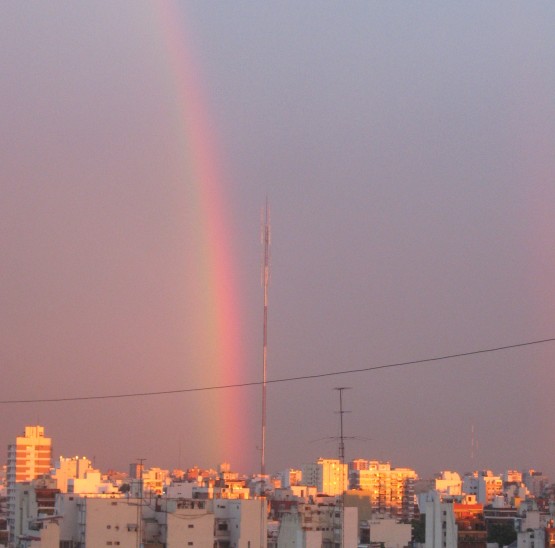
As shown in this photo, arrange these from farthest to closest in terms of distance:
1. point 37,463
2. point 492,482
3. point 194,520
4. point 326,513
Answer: point 492,482, point 37,463, point 326,513, point 194,520

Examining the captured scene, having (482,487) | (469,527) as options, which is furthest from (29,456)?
(469,527)

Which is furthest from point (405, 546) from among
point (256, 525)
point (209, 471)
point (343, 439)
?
point (209, 471)

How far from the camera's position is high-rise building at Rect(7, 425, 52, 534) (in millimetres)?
69438

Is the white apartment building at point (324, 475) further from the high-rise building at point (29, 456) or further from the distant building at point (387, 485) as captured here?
the high-rise building at point (29, 456)

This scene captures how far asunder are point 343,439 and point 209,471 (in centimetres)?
7356

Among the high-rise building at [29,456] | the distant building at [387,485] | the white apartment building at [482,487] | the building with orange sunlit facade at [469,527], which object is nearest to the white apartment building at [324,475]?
the distant building at [387,485]

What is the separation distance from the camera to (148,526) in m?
30.5

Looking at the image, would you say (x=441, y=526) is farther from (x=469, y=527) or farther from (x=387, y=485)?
(x=387, y=485)

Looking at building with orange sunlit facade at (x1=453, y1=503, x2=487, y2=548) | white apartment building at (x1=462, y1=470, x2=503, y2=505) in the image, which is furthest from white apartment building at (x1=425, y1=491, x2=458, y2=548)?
white apartment building at (x1=462, y1=470, x2=503, y2=505)

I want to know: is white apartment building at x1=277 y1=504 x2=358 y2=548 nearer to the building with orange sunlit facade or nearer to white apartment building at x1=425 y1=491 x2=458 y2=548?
white apartment building at x1=425 y1=491 x2=458 y2=548

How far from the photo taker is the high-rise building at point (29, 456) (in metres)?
69.4

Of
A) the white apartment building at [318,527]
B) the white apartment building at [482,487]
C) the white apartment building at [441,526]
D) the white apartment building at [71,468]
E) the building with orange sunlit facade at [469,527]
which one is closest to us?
the white apartment building at [318,527]

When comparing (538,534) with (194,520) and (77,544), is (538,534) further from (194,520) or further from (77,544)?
(77,544)

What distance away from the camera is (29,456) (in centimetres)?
7044
